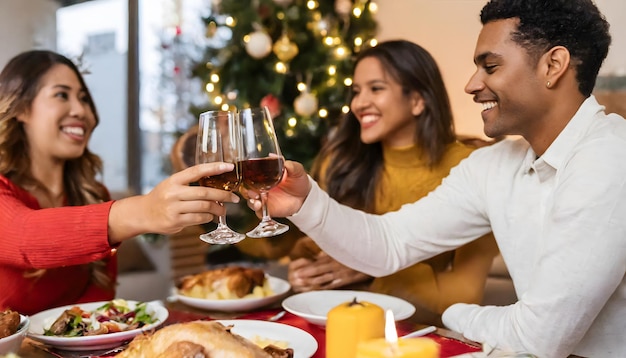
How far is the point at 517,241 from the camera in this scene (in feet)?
4.84

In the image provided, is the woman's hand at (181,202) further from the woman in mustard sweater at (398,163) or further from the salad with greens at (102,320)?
the woman in mustard sweater at (398,163)

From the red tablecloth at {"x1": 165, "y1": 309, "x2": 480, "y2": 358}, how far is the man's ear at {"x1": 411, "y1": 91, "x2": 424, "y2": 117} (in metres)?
0.89

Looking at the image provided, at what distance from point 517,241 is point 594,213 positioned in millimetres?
331

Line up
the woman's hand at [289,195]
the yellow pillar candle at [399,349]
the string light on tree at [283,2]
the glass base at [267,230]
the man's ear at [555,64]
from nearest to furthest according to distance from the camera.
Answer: the yellow pillar candle at [399,349]
the glass base at [267,230]
the man's ear at [555,64]
the woman's hand at [289,195]
the string light on tree at [283,2]

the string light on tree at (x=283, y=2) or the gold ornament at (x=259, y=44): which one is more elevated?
the string light on tree at (x=283, y=2)

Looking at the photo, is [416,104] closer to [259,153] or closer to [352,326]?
[259,153]

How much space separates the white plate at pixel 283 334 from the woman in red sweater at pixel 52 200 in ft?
0.79

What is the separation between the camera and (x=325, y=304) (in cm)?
150

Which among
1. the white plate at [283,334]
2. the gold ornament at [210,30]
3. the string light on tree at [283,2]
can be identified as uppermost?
the string light on tree at [283,2]

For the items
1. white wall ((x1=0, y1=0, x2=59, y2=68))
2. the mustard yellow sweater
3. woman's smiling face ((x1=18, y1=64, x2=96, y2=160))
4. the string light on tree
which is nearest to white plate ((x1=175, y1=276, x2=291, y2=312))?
the mustard yellow sweater

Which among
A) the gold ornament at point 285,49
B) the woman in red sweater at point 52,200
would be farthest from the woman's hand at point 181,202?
the gold ornament at point 285,49

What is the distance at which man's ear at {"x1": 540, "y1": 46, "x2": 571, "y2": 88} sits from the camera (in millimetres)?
1301

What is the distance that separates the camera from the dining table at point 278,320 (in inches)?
46.1

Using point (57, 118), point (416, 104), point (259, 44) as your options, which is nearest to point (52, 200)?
point (57, 118)
